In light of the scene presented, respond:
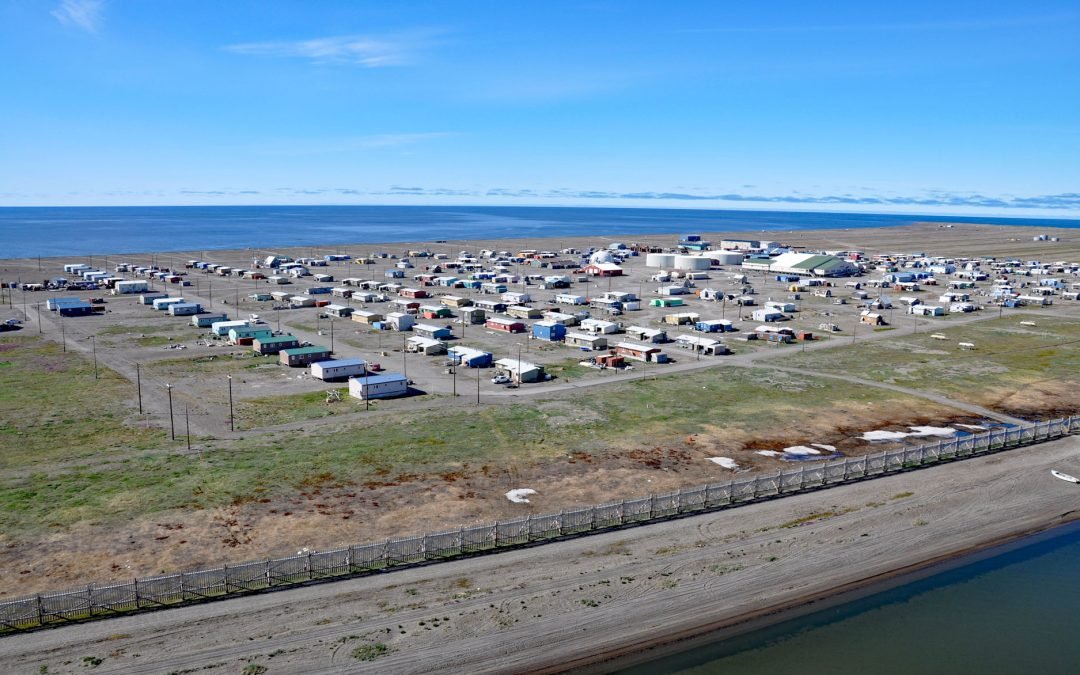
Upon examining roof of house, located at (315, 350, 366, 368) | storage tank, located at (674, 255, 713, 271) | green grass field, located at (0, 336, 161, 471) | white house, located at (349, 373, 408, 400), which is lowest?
green grass field, located at (0, 336, 161, 471)

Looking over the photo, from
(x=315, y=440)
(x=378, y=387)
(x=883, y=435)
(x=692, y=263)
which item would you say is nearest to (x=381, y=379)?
(x=378, y=387)

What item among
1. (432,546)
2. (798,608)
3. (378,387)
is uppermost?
(378,387)

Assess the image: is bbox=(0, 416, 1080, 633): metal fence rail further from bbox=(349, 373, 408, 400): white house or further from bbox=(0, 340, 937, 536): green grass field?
bbox=(349, 373, 408, 400): white house

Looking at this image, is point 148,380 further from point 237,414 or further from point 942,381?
point 942,381

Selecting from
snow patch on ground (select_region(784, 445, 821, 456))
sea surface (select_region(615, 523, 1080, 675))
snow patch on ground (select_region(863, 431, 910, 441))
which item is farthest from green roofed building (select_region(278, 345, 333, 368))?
sea surface (select_region(615, 523, 1080, 675))

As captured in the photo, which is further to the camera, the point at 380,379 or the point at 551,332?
the point at 551,332

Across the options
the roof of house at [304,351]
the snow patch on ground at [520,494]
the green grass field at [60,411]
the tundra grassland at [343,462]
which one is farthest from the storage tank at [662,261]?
the snow patch on ground at [520,494]

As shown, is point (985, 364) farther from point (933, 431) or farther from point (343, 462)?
point (343, 462)

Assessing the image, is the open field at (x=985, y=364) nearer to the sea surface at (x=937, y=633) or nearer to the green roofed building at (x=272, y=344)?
the sea surface at (x=937, y=633)
